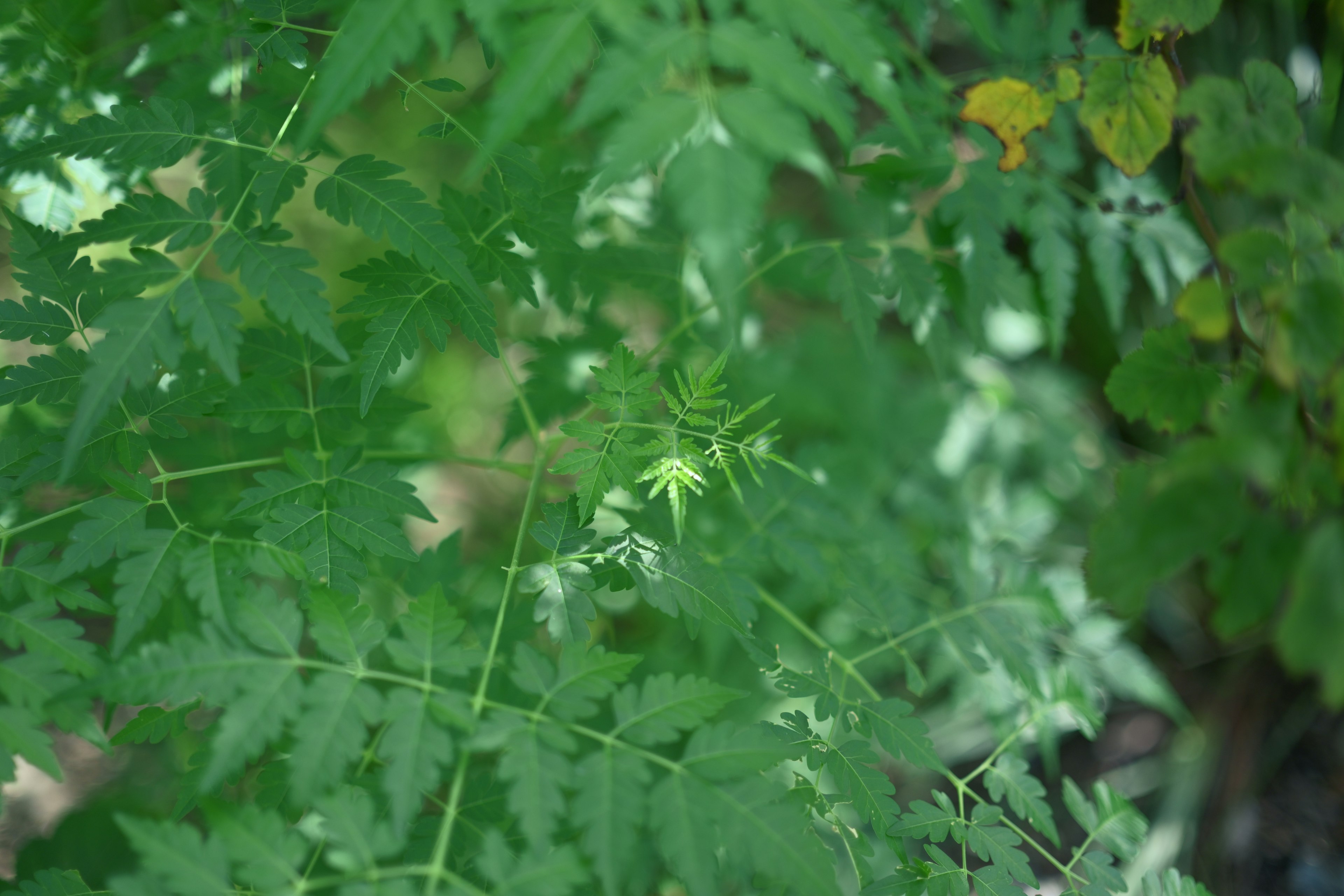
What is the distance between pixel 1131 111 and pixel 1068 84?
0.13m

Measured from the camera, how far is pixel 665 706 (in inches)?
37.0

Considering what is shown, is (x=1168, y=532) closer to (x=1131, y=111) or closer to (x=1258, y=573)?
(x=1258, y=573)

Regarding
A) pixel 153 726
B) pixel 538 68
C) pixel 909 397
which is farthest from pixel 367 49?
pixel 909 397

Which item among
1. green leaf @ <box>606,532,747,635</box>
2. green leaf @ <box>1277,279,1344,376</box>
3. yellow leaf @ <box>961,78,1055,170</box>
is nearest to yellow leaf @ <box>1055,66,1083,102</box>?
yellow leaf @ <box>961,78,1055,170</box>

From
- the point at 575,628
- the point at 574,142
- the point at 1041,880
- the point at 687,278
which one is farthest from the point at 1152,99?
the point at 1041,880

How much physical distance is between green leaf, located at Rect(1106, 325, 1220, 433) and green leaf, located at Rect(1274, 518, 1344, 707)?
0.28 m

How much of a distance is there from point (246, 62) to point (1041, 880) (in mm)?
2528

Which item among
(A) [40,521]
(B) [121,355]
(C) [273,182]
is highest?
(C) [273,182]

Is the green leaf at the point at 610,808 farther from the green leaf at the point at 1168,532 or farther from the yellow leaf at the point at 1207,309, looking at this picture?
the yellow leaf at the point at 1207,309

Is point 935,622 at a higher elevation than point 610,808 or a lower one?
lower

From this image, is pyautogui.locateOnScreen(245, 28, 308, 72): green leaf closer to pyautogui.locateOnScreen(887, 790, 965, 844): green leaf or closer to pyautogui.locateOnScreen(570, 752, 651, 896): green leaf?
pyautogui.locateOnScreen(570, 752, 651, 896): green leaf

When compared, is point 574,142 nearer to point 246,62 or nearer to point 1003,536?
point 246,62

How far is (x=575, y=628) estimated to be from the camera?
1.02 metres

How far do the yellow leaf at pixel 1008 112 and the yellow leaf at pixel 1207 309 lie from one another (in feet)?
1.69
